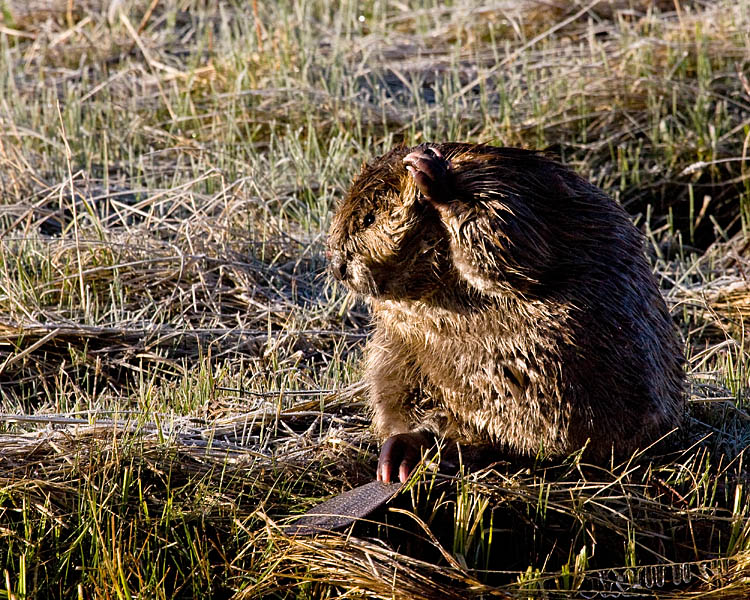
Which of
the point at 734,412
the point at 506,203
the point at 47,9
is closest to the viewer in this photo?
the point at 506,203

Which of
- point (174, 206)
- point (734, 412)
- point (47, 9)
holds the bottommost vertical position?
point (734, 412)

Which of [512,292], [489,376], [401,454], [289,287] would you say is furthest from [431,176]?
[289,287]

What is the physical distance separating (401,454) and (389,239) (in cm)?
62

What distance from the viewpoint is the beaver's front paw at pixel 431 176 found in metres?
2.84

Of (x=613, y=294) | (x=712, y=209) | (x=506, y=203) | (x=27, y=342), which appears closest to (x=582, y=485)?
(x=613, y=294)

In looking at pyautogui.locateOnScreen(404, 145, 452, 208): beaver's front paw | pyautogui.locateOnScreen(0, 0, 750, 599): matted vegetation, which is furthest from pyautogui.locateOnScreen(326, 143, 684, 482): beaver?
pyautogui.locateOnScreen(0, 0, 750, 599): matted vegetation

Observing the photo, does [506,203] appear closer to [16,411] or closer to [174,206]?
[16,411]

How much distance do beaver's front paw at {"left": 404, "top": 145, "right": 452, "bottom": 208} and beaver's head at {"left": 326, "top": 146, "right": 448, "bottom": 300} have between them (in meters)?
0.04

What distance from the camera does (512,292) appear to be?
2.86 m

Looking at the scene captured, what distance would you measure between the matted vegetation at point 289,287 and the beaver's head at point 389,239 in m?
0.56

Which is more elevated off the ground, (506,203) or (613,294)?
(506,203)

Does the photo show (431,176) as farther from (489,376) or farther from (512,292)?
(489,376)

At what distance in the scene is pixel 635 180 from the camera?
578cm

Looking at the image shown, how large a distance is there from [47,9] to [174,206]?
3829mm
